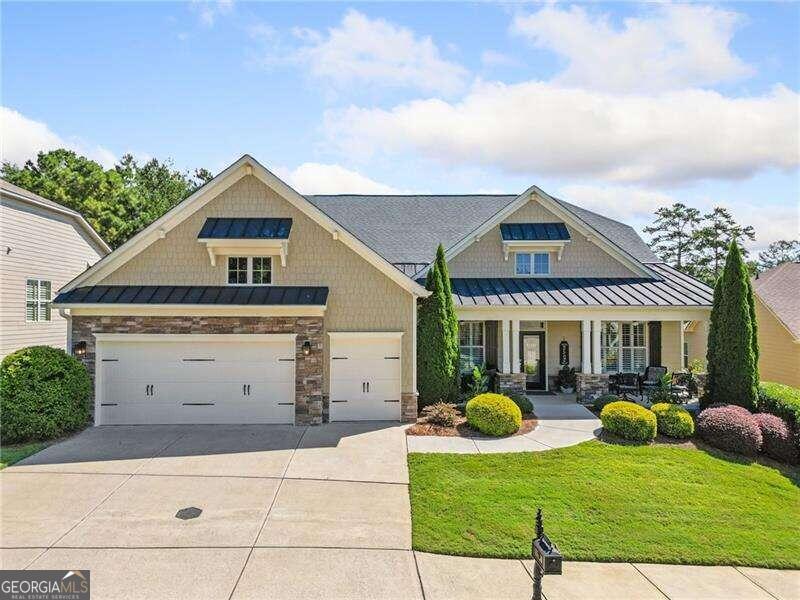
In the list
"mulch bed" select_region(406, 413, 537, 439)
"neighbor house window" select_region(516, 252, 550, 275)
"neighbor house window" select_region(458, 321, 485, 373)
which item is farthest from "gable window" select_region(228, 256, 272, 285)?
"neighbor house window" select_region(516, 252, 550, 275)

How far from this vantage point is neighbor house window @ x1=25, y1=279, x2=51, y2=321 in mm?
19047

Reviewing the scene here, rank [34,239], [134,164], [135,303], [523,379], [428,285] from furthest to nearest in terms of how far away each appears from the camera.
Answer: [134,164] → [34,239] → [523,379] → [428,285] → [135,303]

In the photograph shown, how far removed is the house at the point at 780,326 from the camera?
1856cm

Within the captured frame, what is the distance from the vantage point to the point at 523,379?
16.5 metres

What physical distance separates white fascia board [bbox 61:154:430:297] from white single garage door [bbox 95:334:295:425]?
2070mm

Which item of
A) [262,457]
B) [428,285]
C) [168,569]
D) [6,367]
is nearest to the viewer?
[168,569]

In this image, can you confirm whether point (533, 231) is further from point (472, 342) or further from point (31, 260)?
point (31, 260)

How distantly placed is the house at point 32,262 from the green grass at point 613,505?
52.0 ft

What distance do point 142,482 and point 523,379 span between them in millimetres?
11643

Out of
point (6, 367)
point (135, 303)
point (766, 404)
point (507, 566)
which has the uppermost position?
point (135, 303)

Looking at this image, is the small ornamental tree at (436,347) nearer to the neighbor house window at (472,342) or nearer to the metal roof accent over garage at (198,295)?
the metal roof accent over garage at (198,295)

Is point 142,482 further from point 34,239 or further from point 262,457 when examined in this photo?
point 34,239

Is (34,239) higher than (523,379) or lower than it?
higher

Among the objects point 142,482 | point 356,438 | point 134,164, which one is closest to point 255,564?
point 142,482
